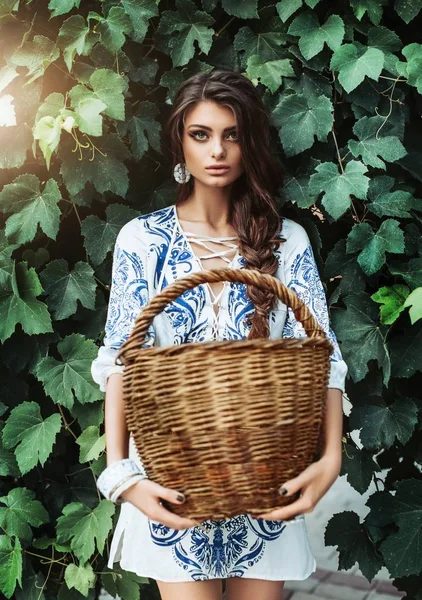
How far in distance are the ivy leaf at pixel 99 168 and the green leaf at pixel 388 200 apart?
25.0 inches

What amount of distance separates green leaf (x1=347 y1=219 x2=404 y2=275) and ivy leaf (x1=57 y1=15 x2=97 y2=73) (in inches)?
32.2

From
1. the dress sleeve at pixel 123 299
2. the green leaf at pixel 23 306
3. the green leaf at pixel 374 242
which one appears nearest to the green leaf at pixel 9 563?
the green leaf at pixel 23 306

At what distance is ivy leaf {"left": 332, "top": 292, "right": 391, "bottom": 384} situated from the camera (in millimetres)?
1903

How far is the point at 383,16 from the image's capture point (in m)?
2.01

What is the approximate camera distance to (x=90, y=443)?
205 cm

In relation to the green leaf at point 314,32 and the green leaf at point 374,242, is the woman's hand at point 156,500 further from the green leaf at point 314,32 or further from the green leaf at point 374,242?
the green leaf at point 314,32

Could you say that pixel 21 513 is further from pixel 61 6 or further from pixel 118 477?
pixel 61 6

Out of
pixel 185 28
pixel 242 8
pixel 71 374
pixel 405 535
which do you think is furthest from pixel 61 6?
pixel 405 535

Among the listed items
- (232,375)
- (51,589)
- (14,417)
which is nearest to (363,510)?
(51,589)

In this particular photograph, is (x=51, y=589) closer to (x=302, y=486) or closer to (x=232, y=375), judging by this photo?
(x=302, y=486)

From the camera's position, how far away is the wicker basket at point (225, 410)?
121 cm

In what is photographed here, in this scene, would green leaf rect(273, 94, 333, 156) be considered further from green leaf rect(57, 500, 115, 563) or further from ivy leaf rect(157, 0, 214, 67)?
green leaf rect(57, 500, 115, 563)

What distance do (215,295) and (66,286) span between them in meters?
0.54

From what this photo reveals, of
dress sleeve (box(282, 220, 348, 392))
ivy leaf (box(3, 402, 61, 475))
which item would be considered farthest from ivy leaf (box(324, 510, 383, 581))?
ivy leaf (box(3, 402, 61, 475))
